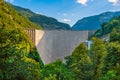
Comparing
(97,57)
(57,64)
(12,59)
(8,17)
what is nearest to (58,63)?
(57,64)

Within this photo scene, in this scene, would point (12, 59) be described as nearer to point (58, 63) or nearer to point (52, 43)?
point (58, 63)

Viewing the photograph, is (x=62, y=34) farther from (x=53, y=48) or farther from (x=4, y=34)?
(x=4, y=34)

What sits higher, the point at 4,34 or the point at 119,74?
the point at 4,34

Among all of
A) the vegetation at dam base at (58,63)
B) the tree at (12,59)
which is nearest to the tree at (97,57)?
the vegetation at dam base at (58,63)

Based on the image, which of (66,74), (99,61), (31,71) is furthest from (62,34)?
(31,71)

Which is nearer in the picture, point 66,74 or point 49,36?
point 66,74

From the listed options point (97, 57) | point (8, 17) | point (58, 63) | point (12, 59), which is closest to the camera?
point (12, 59)

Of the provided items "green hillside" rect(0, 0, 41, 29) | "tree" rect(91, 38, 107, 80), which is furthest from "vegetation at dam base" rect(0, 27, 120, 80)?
"green hillside" rect(0, 0, 41, 29)
